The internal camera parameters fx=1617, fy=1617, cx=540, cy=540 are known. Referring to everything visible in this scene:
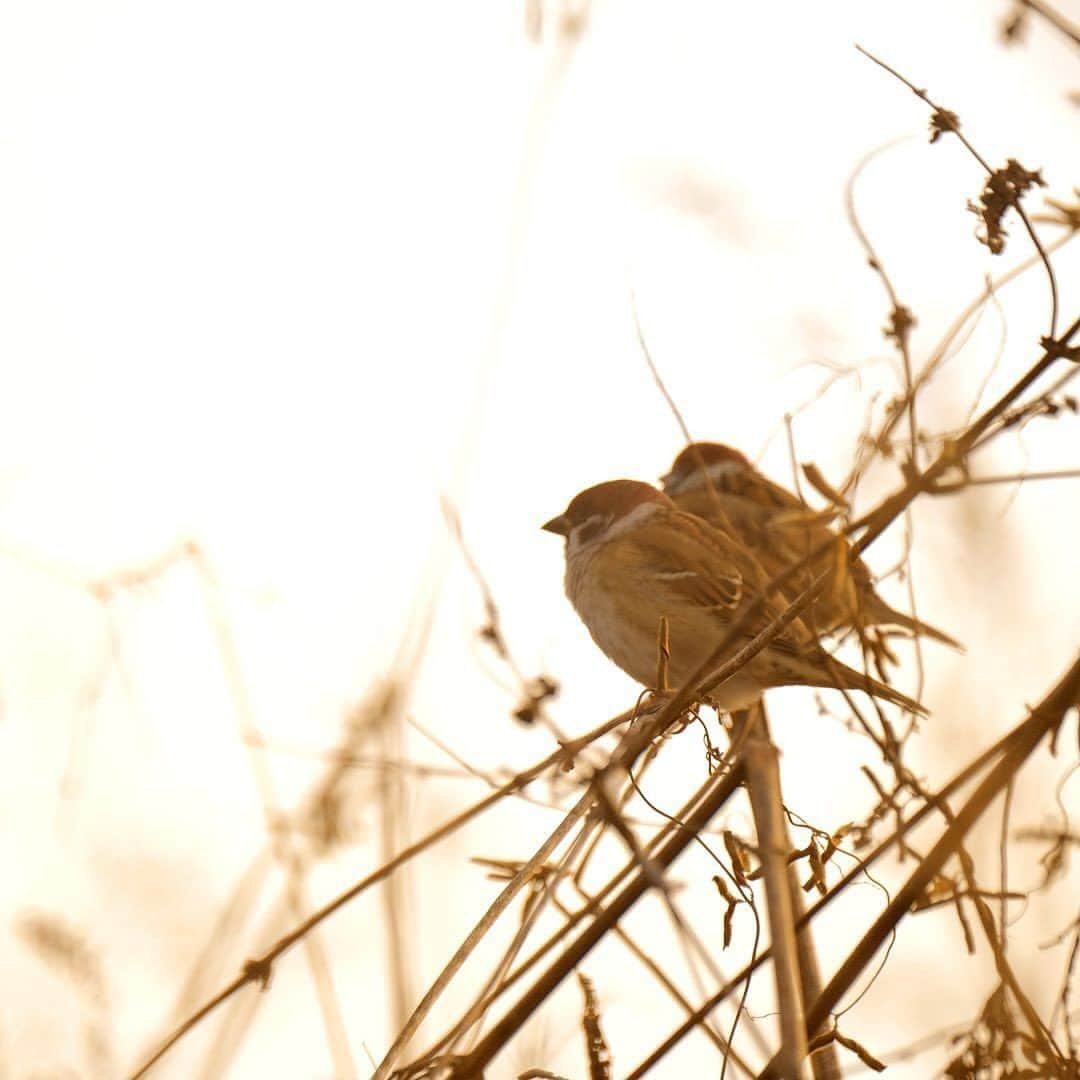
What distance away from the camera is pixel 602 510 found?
14.7 feet

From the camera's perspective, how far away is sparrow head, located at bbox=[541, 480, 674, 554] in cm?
440

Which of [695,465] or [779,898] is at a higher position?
[695,465]

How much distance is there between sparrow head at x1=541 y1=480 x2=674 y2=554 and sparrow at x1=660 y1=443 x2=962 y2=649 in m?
0.19

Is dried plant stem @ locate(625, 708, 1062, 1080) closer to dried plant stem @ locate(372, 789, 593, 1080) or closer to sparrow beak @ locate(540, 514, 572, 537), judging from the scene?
dried plant stem @ locate(372, 789, 593, 1080)

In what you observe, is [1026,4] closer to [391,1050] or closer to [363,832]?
[391,1050]

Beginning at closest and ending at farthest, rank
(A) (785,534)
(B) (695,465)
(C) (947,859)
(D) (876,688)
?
(C) (947,859), (A) (785,534), (D) (876,688), (B) (695,465)

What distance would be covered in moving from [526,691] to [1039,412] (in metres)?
0.55

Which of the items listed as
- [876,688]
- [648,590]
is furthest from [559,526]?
[876,688]

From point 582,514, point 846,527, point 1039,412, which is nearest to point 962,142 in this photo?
point 1039,412

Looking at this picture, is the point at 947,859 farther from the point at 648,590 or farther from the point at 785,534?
the point at 648,590

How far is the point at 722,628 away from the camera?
4.02m

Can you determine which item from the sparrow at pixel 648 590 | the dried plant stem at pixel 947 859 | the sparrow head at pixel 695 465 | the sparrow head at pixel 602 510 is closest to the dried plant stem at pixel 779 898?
the dried plant stem at pixel 947 859

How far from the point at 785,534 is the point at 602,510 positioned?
303cm

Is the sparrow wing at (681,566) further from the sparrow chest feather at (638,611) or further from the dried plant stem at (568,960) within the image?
the dried plant stem at (568,960)
